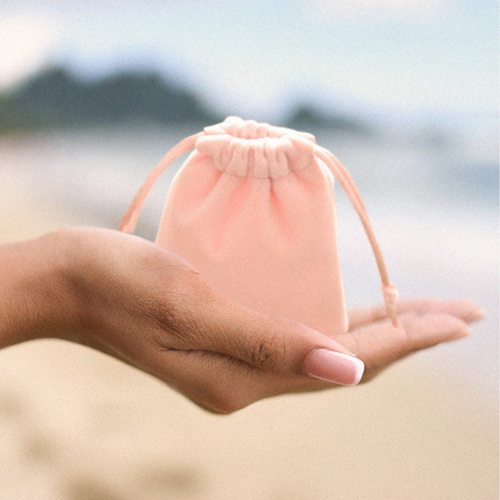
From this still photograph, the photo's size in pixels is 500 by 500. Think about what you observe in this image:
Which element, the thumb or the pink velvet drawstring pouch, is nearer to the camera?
the thumb

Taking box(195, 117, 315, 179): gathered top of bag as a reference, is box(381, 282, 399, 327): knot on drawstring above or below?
below

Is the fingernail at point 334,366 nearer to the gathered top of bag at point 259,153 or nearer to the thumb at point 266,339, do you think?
the thumb at point 266,339

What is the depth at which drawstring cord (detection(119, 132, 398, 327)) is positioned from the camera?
29.0 inches

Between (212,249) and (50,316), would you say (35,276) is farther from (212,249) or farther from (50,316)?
(212,249)

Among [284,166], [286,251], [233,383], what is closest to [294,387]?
[233,383]

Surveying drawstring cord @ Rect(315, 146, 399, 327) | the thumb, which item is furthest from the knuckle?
drawstring cord @ Rect(315, 146, 399, 327)

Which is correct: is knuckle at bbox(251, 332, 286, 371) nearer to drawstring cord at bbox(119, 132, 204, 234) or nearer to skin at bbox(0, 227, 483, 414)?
skin at bbox(0, 227, 483, 414)

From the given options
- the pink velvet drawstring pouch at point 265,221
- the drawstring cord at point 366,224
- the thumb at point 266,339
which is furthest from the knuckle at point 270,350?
the drawstring cord at point 366,224

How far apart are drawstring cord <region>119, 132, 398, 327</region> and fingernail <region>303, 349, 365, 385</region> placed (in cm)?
17

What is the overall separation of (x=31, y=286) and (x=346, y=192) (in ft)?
1.55

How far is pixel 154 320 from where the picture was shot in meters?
0.64

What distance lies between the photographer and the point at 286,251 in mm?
719

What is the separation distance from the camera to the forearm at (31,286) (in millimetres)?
689

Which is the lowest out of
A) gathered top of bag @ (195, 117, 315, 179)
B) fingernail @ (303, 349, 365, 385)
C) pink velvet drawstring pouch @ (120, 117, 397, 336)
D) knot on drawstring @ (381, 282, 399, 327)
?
fingernail @ (303, 349, 365, 385)
